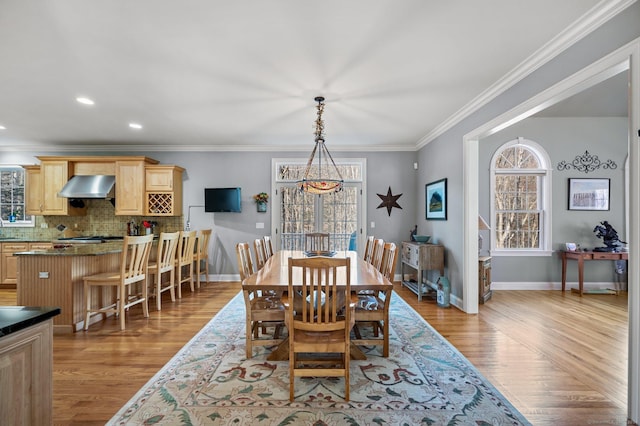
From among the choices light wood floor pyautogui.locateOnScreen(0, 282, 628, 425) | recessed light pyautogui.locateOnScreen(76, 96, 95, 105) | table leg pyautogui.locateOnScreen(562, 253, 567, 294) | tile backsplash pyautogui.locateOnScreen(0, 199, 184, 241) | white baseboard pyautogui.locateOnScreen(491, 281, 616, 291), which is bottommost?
light wood floor pyautogui.locateOnScreen(0, 282, 628, 425)

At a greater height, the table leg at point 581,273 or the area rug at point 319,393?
the table leg at point 581,273

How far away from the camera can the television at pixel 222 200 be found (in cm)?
605

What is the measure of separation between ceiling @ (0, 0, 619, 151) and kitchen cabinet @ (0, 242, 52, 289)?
2075mm

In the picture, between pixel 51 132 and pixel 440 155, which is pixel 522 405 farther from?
pixel 51 132

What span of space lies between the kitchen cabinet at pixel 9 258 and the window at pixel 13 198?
A: 72 centimetres

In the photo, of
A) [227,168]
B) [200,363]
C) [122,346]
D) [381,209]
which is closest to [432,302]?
[381,209]

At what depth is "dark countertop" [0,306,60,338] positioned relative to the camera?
108 centimetres

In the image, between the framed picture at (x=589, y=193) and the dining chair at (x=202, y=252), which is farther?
the dining chair at (x=202, y=252)

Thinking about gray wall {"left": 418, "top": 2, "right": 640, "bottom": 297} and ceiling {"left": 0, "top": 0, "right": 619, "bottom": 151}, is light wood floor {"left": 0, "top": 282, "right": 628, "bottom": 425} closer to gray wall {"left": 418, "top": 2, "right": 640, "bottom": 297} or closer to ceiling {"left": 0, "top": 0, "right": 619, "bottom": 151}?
gray wall {"left": 418, "top": 2, "right": 640, "bottom": 297}

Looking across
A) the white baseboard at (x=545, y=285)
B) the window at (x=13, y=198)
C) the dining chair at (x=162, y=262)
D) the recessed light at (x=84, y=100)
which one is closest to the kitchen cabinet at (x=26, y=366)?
the dining chair at (x=162, y=262)

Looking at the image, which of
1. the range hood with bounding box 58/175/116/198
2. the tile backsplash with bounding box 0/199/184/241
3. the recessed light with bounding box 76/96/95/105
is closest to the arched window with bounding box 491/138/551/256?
the recessed light with bounding box 76/96/95/105

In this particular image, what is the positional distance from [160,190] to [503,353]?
563 cm

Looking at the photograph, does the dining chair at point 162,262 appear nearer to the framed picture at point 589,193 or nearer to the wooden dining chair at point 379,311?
the wooden dining chair at point 379,311

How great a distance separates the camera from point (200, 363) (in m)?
2.70
